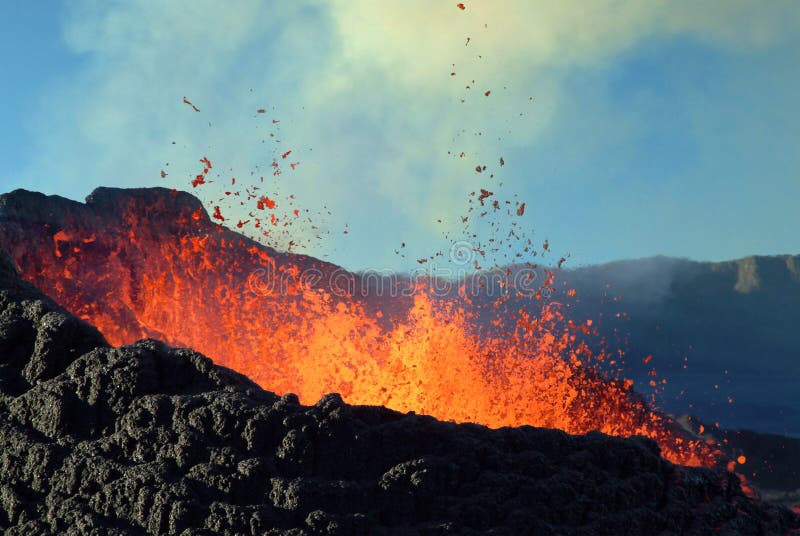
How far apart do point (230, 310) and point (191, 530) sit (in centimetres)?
1343

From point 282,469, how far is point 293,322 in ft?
43.6

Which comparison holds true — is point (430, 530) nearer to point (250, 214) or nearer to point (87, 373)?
point (87, 373)

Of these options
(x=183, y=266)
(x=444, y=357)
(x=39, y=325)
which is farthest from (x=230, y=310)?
(x=39, y=325)

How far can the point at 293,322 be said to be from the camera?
740 inches

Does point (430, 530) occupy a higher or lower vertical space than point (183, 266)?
lower

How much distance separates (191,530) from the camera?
5402 millimetres

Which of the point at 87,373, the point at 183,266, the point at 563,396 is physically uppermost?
the point at 183,266

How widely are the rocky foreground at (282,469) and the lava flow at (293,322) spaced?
6.43 meters

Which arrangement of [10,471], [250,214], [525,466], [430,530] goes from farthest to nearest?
[250,214] < [10,471] < [525,466] < [430,530]

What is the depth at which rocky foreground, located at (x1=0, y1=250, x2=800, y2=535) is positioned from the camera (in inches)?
214

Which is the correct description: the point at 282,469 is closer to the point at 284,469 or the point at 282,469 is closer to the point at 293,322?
the point at 284,469

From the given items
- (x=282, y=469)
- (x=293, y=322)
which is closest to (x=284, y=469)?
(x=282, y=469)

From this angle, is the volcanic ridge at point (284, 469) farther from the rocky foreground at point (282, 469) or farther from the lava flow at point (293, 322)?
the lava flow at point (293, 322)

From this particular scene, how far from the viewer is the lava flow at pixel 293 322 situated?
14.7 meters
